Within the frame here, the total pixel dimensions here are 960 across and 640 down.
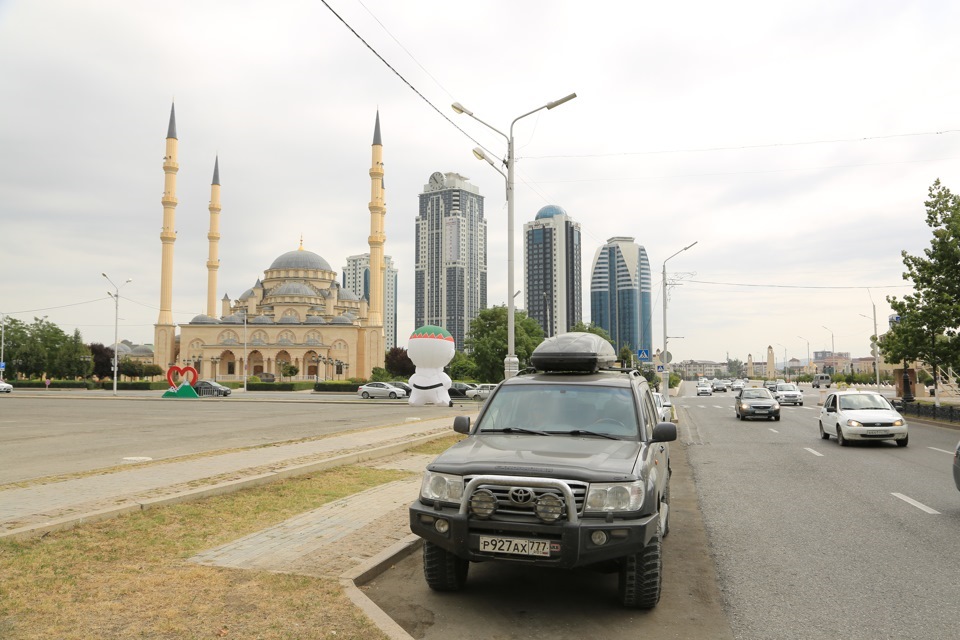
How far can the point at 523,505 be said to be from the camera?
465 centimetres

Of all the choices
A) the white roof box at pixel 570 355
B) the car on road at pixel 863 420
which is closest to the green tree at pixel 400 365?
the car on road at pixel 863 420

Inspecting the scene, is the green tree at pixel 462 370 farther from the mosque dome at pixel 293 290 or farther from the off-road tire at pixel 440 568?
the off-road tire at pixel 440 568

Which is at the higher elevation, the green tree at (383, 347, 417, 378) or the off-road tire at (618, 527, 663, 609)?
the green tree at (383, 347, 417, 378)

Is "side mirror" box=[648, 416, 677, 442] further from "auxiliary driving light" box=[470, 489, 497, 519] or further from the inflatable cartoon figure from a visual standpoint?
the inflatable cartoon figure

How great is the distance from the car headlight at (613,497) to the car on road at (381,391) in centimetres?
4650

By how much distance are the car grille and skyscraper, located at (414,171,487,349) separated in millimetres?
135799

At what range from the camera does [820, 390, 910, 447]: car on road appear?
53.1ft

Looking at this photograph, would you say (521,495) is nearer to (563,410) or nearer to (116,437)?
(563,410)

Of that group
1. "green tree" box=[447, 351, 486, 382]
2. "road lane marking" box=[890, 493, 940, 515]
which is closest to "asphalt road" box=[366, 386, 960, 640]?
"road lane marking" box=[890, 493, 940, 515]

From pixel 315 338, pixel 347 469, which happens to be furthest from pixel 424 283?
pixel 347 469

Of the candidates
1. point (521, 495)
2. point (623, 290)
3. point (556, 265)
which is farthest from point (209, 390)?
point (521, 495)

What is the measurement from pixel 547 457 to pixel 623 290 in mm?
86541

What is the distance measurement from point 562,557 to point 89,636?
2.96 meters

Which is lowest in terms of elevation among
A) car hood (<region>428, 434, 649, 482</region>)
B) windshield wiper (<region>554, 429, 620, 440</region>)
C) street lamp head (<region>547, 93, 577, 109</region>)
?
car hood (<region>428, 434, 649, 482</region>)
